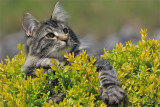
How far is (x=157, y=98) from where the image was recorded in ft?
9.50

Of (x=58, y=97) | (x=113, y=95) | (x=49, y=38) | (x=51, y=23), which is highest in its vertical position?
(x=51, y=23)

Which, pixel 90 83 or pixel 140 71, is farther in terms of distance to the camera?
pixel 140 71

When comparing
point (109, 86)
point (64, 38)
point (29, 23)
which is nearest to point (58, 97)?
point (109, 86)

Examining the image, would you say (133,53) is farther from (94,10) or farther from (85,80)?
(94,10)

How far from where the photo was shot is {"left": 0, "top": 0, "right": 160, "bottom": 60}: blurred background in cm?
1057

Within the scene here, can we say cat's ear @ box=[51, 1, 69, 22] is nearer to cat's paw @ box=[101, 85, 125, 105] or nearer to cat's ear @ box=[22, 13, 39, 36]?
cat's ear @ box=[22, 13, 39, 36]

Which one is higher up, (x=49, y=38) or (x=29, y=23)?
(x=29, y=23)

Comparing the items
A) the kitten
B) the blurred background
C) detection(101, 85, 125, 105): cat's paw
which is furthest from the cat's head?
the blurred background

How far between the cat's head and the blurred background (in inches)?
235

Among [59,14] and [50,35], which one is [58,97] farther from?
[59,14]

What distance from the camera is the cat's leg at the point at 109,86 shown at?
9.19 feet

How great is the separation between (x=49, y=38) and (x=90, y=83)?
1.36 m

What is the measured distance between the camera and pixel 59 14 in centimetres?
452

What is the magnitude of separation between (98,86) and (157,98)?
701 mm
